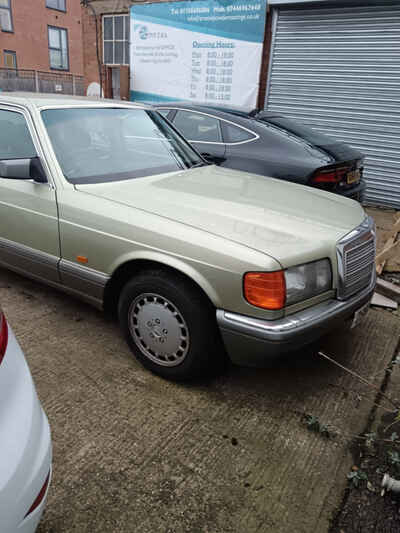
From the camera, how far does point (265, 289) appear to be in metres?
2.25

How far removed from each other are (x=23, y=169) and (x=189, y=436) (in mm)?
2049

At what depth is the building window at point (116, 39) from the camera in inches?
431

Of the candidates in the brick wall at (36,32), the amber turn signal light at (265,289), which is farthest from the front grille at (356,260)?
the brick wall at (36,32)

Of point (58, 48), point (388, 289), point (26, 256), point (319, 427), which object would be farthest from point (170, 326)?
point (58, 48)

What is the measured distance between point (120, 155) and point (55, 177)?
600 mm

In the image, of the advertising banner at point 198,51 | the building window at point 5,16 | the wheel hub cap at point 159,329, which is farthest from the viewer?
the building window at point 5,16

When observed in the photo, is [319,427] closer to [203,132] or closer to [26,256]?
[26,256]

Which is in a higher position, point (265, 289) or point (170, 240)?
point (170, 240)

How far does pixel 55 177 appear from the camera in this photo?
9.80ft

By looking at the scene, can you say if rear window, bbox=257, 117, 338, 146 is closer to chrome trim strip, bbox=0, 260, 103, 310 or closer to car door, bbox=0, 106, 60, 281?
car door, bbox=0, 106, 60, 281

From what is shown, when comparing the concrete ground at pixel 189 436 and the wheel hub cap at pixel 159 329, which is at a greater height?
the wheel hub cap at pixel 159 329

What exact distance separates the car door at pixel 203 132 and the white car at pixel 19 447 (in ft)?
14.5

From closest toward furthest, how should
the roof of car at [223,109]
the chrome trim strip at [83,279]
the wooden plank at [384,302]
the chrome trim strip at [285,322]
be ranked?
the chrome trim strip at [285,322] < the chrome trim strip at [83,279] < the wooden plank at [384,302] < the roof of car at [223,109]

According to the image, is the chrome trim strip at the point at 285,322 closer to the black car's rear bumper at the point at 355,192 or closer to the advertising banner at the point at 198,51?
the black car's rear bumper at the point at 355,192
